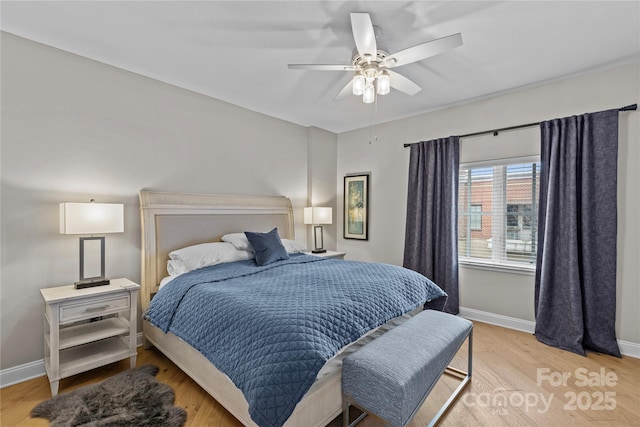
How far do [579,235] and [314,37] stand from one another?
2.99 m

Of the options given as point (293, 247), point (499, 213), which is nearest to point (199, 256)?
point (293, 247)

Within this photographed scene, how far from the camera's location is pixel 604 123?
2.74 metres

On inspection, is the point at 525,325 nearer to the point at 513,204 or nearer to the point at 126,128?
the point at 513,204

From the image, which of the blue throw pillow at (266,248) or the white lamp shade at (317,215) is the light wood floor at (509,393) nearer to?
the blue throw pillow at (266,248)

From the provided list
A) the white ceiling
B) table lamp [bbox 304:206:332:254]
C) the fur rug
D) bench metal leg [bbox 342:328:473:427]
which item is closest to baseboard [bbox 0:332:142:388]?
the fur rug

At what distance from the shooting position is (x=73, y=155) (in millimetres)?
2547

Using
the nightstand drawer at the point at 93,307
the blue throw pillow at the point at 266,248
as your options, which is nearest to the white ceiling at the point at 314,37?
the blue throw pillow at the point at 266,248

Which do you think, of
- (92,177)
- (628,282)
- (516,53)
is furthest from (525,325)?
(92,177)

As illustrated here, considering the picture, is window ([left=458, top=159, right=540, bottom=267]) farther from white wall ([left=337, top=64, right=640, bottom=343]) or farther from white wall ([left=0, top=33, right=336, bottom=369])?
white wall ([left=0, top=33, right=336, bottom=369])

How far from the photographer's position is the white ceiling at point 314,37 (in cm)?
199

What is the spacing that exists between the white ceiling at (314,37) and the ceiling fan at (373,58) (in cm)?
25

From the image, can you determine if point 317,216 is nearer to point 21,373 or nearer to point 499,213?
point 499,213

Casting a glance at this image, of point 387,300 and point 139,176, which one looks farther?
point 139,176

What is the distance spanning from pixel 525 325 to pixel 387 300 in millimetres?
2139
